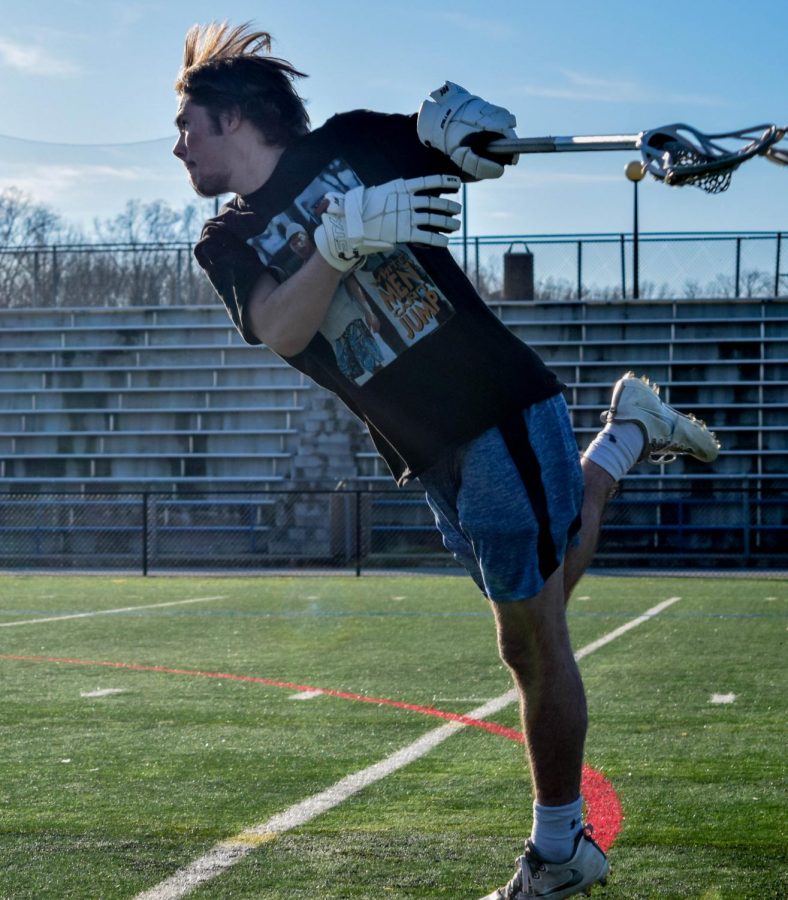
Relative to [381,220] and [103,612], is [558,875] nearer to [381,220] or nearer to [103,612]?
[381,220]

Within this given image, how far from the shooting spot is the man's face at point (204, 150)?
117 inches

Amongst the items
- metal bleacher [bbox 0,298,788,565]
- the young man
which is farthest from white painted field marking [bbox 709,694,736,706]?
metal bleacher [bbox 0,298,788,565]

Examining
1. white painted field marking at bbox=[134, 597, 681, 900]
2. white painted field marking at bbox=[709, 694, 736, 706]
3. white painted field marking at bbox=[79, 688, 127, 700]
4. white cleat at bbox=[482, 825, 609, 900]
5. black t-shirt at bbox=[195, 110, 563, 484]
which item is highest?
black t-shirt at bbox=[195, 110, 563, 484]

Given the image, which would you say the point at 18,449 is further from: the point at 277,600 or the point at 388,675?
the point at 388,675

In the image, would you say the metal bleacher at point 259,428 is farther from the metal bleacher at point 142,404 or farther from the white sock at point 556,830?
the white sock at point 556,830

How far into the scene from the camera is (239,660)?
7438 millimetres

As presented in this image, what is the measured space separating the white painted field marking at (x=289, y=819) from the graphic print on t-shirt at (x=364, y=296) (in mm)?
1107

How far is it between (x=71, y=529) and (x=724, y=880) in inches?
738

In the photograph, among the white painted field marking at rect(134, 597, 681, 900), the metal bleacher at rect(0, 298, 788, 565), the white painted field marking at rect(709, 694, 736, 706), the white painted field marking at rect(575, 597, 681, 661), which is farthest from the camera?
the metal bleacher at rect(0, 298, 788, 565)

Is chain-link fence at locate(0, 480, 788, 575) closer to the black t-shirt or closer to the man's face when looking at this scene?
the man's face

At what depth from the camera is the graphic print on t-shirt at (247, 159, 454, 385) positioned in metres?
2.79

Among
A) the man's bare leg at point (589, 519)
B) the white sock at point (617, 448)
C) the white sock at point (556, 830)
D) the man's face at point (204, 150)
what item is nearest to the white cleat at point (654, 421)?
the white sock at point (617, 448)

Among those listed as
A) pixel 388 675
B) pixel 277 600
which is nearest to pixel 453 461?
pixel 388 675

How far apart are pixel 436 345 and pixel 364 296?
0.18 m
